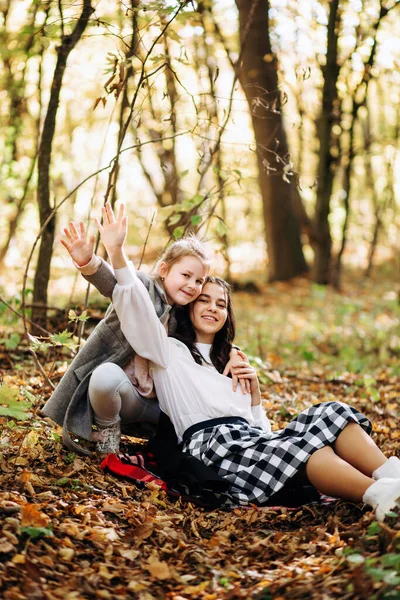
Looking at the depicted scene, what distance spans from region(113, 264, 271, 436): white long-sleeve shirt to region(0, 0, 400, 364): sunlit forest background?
1241mm

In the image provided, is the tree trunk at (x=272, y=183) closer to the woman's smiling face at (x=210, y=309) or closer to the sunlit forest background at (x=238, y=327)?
the sunlit forest background at (x=238, y=327)

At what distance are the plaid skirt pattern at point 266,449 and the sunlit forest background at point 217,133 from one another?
173 centimetres

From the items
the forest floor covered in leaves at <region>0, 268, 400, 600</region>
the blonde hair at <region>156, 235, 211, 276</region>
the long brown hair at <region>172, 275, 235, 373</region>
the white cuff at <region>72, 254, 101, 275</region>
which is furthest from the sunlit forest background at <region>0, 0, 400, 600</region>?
the long brown hair at <region>172, 275, 235, 373</region>

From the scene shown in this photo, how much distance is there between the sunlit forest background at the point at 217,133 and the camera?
5.46m

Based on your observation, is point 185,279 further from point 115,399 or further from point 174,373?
point 115,399

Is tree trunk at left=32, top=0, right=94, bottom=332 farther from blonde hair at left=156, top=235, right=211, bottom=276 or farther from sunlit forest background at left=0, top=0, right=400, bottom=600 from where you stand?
blonde hair at left=156, top=235, right=211, bottom=276

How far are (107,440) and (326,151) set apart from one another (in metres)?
8.22

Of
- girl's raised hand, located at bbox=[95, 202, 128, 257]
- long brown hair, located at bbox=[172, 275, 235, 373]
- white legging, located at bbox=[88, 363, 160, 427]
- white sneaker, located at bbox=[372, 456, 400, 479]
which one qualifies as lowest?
white sneaker, located at bbox=[372, 456, 400, 479]

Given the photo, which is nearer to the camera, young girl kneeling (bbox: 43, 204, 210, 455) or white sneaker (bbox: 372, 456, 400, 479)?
white sneaker (bbox: 372, 456, 400, 479)

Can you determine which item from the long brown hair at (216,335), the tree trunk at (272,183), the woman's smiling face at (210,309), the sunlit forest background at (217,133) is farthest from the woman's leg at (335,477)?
the tree trunk at (272,183)

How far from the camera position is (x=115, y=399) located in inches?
137

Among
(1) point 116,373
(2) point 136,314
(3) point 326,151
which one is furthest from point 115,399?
(3) point 326,151

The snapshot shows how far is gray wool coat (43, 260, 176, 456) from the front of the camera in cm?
356

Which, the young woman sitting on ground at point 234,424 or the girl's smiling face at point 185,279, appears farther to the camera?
the girl's smiling face at point 185,279
